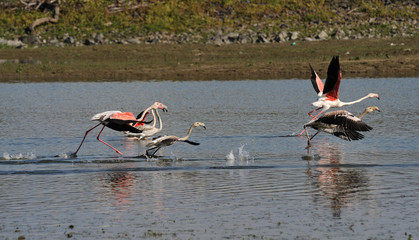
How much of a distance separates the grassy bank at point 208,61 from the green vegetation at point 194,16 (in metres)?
2.65

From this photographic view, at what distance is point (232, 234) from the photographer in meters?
8.19

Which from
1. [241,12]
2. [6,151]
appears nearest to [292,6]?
[241,12]

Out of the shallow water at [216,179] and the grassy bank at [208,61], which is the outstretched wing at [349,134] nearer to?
the shallow water at [216,179]

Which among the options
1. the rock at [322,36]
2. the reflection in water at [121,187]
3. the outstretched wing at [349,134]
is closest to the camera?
the reflection in water at [121,187]

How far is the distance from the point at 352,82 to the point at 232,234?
69.9ft

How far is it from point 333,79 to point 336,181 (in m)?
5.23

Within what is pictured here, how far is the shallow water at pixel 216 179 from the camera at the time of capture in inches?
336

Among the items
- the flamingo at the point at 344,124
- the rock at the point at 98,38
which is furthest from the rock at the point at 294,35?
the flamingo at the point at 344,124

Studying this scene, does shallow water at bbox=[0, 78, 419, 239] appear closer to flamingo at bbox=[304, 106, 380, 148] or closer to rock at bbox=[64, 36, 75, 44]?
flamingo at bbox=[304, 106, 380, 148]

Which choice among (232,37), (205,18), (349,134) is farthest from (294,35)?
(349,134)

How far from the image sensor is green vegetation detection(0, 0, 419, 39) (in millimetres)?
38531

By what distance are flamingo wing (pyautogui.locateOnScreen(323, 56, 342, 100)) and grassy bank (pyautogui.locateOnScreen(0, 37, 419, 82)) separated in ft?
47.9

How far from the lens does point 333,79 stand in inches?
631

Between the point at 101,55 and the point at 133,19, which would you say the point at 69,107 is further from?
the point at 133,19
